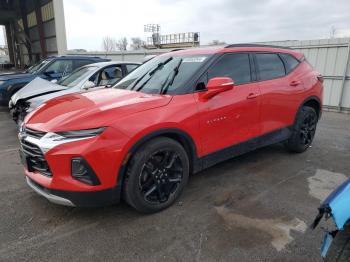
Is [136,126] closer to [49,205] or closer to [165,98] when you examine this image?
[165,98]

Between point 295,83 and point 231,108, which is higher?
point 295,83

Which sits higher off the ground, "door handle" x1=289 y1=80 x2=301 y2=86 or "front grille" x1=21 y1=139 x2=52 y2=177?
"door handle" x1=289 y1=80 x2=301 y2=86

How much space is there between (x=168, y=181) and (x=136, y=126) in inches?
30.4

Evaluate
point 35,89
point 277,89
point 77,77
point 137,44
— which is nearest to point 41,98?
point 35,89

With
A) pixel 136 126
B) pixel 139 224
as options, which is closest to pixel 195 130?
pixel 136 126

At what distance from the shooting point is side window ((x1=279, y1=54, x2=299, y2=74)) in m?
4.65

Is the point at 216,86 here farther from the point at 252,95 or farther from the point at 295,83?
the point at 295,83

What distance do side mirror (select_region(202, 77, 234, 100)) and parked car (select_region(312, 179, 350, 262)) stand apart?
5.74ft

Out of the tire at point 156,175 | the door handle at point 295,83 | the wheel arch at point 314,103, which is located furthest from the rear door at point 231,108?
the wheel arch at point 314,103

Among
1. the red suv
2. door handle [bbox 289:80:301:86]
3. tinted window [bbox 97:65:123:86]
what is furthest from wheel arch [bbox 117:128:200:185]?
tinted window [bbox 97:65:123:86]

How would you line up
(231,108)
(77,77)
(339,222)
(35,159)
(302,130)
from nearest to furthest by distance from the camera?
(339,222) → (35,159) → (231,108) → (302,130) → (77,77)

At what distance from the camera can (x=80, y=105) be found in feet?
10.2

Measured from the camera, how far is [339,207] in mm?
1672

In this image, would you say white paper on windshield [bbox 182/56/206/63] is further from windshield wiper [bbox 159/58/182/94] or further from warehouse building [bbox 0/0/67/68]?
warehouse building [bbox 0/0/67/68]
